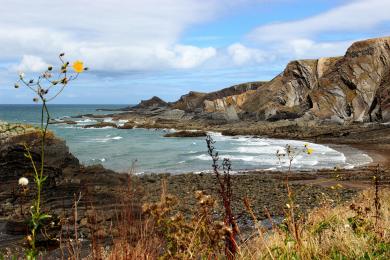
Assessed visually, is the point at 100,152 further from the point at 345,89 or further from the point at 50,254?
the point at 345,89

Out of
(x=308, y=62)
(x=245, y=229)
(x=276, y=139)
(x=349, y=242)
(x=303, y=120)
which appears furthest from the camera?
(x=308, y=62)

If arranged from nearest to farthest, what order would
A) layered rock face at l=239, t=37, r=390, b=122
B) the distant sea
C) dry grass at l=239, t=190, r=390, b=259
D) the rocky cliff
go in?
dry grass at l=239, t=190, r=390, b=259
the distant sea
layered rock face at l=239, t=37, r=390, b=122
the rocky cliff

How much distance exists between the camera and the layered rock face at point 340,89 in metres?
58.1

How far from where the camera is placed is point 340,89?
6194 cm

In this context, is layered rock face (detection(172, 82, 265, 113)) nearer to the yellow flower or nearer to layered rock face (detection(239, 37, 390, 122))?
layered rock face (detection(239, 37, 390, 122))

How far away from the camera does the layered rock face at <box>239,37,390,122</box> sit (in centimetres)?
5806

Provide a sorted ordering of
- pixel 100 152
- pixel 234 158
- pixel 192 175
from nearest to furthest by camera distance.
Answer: pixel 192 175 < pixel 234 158 < pixel 100 152

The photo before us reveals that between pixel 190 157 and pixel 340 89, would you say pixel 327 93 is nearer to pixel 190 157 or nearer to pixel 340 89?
pixel 340 89

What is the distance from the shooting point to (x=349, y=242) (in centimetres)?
445

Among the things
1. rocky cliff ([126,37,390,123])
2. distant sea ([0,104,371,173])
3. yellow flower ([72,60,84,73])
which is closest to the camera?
yellow flower ([72,60,84,73])

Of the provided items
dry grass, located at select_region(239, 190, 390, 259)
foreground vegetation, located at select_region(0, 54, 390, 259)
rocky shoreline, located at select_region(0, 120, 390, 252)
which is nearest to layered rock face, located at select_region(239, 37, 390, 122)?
rocky shoreline, located at select_region(0, 120, 390, 252)

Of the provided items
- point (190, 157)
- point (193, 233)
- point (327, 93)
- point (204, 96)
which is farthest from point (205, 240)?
point (204, 96)

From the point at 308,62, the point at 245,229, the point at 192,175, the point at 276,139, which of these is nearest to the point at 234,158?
the point at 192,175

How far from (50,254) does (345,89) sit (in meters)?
58.4
